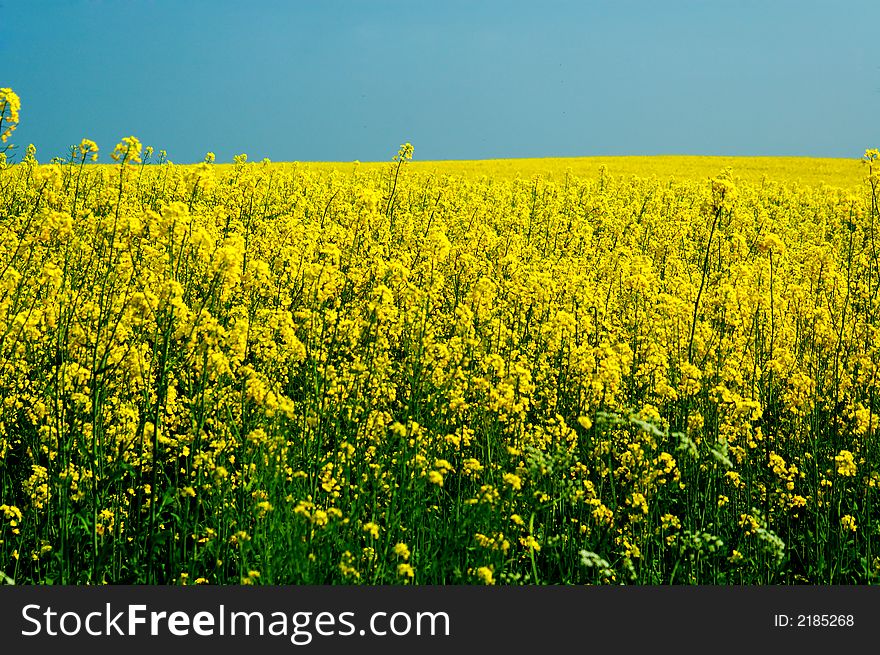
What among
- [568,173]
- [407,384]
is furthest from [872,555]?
[568,173]

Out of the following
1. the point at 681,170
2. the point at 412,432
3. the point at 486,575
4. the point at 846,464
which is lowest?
the point at 486,575

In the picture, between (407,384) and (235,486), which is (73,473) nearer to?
(235,486)

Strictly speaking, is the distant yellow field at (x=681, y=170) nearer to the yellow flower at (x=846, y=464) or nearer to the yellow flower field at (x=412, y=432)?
the yellow flower field at (x=412, y=432)

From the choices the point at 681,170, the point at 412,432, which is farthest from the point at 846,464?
the point at 681,170

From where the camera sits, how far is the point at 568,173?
19016mm

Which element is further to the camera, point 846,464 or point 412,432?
point 846,464

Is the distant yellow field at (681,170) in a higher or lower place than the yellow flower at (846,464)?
higher

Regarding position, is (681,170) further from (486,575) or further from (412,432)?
(486,575)

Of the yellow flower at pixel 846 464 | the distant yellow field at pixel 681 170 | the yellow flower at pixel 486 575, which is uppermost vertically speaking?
the distant yellow field at pixel 681 170

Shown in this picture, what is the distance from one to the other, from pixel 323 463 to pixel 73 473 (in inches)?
44.0

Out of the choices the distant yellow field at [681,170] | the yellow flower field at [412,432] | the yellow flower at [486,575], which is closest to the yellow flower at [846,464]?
the yellow flower field at [412,432]

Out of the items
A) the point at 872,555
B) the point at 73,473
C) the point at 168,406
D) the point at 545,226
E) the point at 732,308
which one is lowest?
the point at 872,555

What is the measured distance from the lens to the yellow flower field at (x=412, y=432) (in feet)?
11.4

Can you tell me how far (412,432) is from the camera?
3.82 m
